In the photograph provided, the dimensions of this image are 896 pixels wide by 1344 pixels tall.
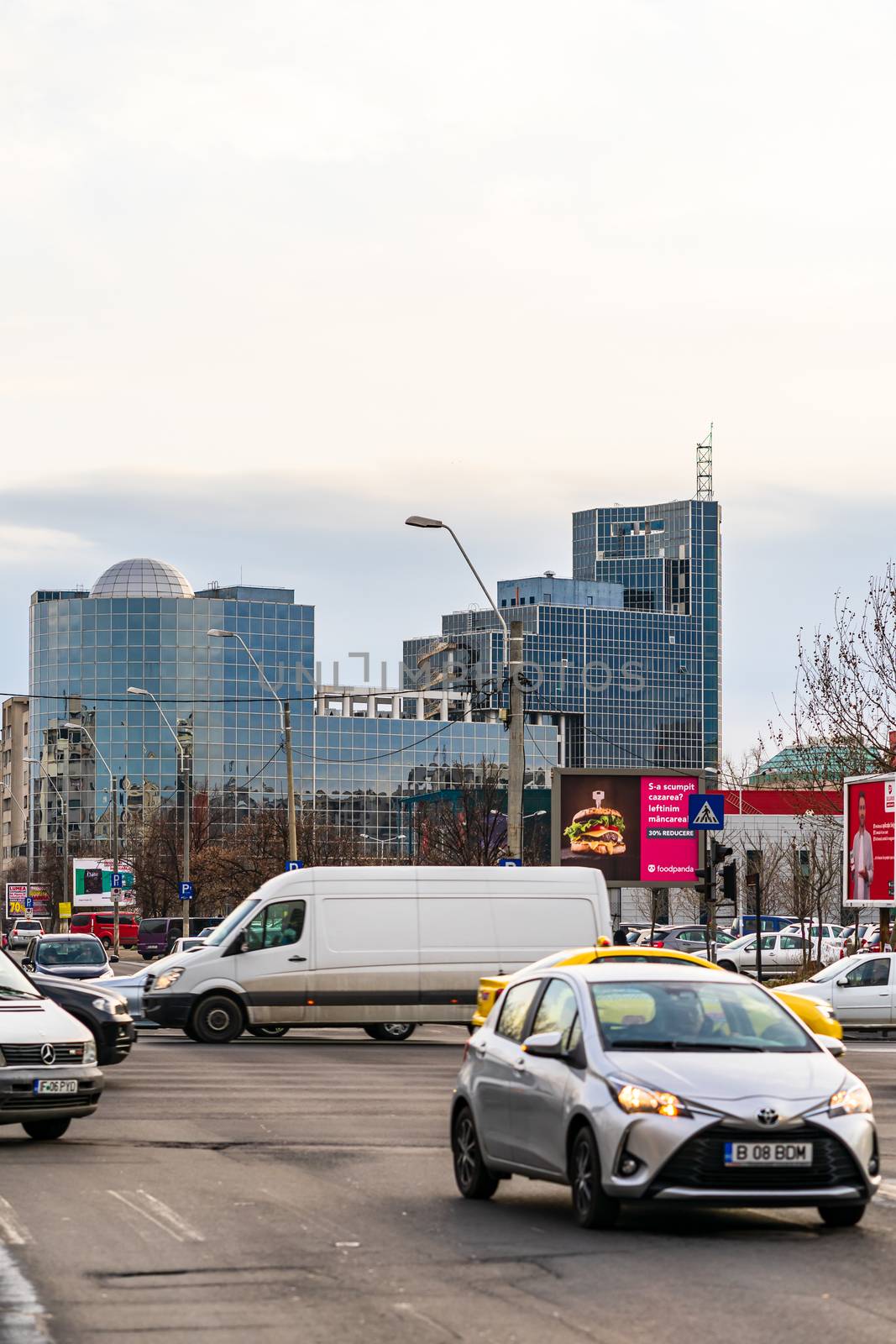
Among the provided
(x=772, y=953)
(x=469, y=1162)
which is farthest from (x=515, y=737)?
(x=469, y=1162)

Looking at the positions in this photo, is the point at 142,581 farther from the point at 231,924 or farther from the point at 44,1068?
the point at 44,1068

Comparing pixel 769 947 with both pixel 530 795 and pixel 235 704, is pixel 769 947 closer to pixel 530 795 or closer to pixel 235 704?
Answer: pixel 530 795

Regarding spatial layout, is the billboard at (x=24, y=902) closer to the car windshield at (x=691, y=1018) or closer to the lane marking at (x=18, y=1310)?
the car windshield at (x=691, y=1018)

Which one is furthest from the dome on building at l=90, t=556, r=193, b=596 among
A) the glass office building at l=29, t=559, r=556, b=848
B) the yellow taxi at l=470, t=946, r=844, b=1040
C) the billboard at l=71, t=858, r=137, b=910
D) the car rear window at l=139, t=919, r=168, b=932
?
the yellow taxi at l=470, t=946, r=844, b=1040

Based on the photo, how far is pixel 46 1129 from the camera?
1623 cm

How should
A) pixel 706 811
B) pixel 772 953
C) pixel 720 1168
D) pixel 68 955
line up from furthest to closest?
1. pixel 772 953
2. pixel 68 955
3. pixel 706 811
4. pixel 720 1168

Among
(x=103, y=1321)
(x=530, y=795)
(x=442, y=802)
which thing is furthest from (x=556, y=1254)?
(x=530, y=795)

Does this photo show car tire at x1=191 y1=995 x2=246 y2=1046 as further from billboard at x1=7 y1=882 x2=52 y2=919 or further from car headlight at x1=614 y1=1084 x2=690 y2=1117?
billboard at x1=7 y1=882 x2=52 y2=919

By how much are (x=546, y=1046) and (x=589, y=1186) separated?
0.86m

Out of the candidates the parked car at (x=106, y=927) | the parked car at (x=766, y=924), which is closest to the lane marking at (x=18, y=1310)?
the parked car at (x=766, y=924)

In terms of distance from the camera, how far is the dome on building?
169375 mm

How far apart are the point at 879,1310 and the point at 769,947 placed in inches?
1757

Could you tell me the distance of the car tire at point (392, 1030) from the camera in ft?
101

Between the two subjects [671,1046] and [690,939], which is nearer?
[671,1046]
